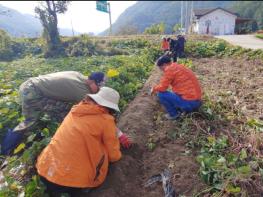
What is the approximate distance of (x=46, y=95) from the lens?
4977 mm

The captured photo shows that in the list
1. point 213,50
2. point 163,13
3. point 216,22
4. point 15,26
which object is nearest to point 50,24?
point 213,50

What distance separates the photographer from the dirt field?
3754mm

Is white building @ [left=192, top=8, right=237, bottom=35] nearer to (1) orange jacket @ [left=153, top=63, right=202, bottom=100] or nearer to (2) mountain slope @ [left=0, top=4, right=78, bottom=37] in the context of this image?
(2) mountain slope @ [left=0, top=4, right=78, bottom=37]

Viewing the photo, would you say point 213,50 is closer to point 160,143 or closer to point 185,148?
point 160,143

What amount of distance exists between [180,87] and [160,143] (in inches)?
42.4

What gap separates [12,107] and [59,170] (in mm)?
3118

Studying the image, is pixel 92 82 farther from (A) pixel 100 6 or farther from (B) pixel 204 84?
(A) pixel 100 6

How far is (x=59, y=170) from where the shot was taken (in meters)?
3.25

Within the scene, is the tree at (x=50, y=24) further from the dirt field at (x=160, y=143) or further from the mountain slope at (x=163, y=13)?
the mountain slope at (x=163, y=13)

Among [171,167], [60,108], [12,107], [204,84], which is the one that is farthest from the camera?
[204,84]

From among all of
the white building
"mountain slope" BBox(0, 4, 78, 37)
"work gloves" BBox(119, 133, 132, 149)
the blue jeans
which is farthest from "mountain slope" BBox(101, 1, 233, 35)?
"work gloves" BBox(119, 133, 132, 149)

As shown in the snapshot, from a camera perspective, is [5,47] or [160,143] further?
[5,47]

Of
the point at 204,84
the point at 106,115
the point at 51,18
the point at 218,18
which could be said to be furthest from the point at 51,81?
the point at 218,18

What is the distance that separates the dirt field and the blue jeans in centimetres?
23
